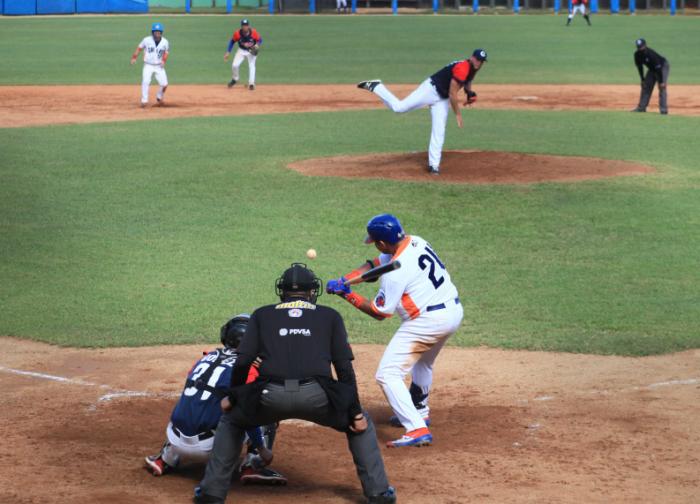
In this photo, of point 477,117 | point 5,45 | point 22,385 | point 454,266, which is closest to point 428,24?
point 5,45

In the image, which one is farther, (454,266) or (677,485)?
(454,266)

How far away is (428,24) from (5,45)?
25700 millimetres

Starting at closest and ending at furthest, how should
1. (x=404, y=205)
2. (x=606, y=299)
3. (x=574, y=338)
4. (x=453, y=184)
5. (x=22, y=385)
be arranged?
1. (x=22, y=385)
2. (x=574, y=338)
3. (x=606, y=299)
4. (x=404, y=205)
5. (x=453, y=184)

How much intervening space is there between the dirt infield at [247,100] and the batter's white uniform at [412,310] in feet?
70.4

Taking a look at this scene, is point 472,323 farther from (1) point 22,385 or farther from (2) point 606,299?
(1) point 22,385

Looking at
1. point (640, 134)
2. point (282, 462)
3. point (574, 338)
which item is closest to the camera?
point (282, 462)

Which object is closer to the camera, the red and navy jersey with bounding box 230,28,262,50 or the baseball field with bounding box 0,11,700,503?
the baseball field with bounding box 0,11,700,503

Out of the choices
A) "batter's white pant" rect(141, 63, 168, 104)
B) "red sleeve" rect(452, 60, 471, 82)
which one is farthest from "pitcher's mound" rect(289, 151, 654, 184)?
"batter's white pant" rect(141, 63, 168, 104)

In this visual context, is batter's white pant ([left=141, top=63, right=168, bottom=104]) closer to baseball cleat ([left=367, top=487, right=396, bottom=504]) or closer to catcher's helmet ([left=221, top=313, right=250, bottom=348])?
catcher's helmet ([left=221, top=313, right=250, bottom=348])

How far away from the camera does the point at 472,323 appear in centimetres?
1247

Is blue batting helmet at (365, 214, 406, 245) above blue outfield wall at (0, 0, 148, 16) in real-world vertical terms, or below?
below

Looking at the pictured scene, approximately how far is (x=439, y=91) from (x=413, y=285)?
1166cm

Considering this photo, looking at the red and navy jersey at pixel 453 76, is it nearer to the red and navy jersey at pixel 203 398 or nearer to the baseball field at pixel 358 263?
the baseball field at pixel 358 263

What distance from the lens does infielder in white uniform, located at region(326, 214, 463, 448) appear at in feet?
27.6
